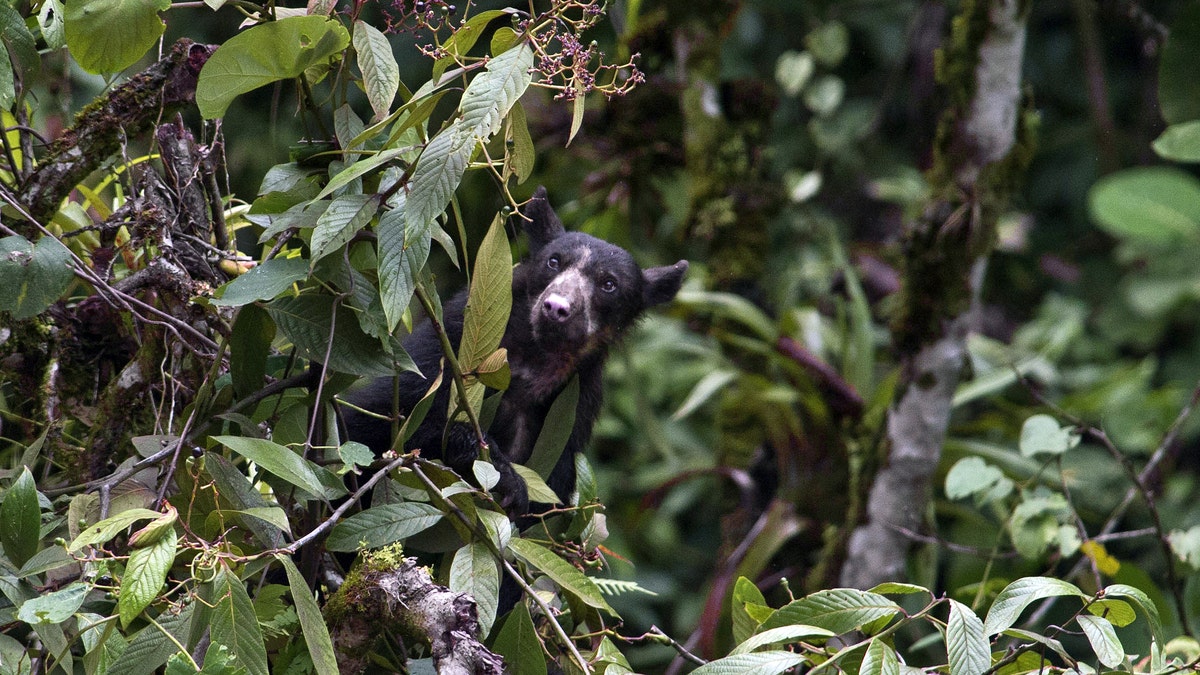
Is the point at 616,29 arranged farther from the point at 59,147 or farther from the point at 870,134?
the point at 59,147

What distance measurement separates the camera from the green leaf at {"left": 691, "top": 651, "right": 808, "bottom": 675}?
136 centimetres

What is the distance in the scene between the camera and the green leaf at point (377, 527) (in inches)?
56.8

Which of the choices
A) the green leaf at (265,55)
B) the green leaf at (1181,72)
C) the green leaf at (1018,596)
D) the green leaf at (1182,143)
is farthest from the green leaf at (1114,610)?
the green leaf at (1181,72)

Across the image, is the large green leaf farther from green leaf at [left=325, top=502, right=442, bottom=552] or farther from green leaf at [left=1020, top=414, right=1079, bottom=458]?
green leaf at [left=1020, top=414, right=1079, bottom=458]

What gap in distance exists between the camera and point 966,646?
134 centimetres

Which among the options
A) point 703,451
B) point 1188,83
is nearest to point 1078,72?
point 703,451

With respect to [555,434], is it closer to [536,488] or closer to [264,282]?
[536,488]

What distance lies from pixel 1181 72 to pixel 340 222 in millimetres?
2589

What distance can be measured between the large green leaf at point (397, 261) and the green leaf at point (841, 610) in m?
0.60

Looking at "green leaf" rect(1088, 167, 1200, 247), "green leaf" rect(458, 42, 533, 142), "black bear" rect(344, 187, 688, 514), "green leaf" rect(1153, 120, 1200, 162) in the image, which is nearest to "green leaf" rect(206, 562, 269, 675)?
"green leaf" rect(458, 42, 533, 142)

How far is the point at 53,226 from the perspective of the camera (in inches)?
76.0

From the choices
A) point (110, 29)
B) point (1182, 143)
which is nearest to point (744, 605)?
point (110, 29)

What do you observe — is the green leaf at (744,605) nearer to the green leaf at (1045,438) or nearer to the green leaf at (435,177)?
the green leaf at (435,177)

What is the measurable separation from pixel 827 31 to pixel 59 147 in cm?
390
